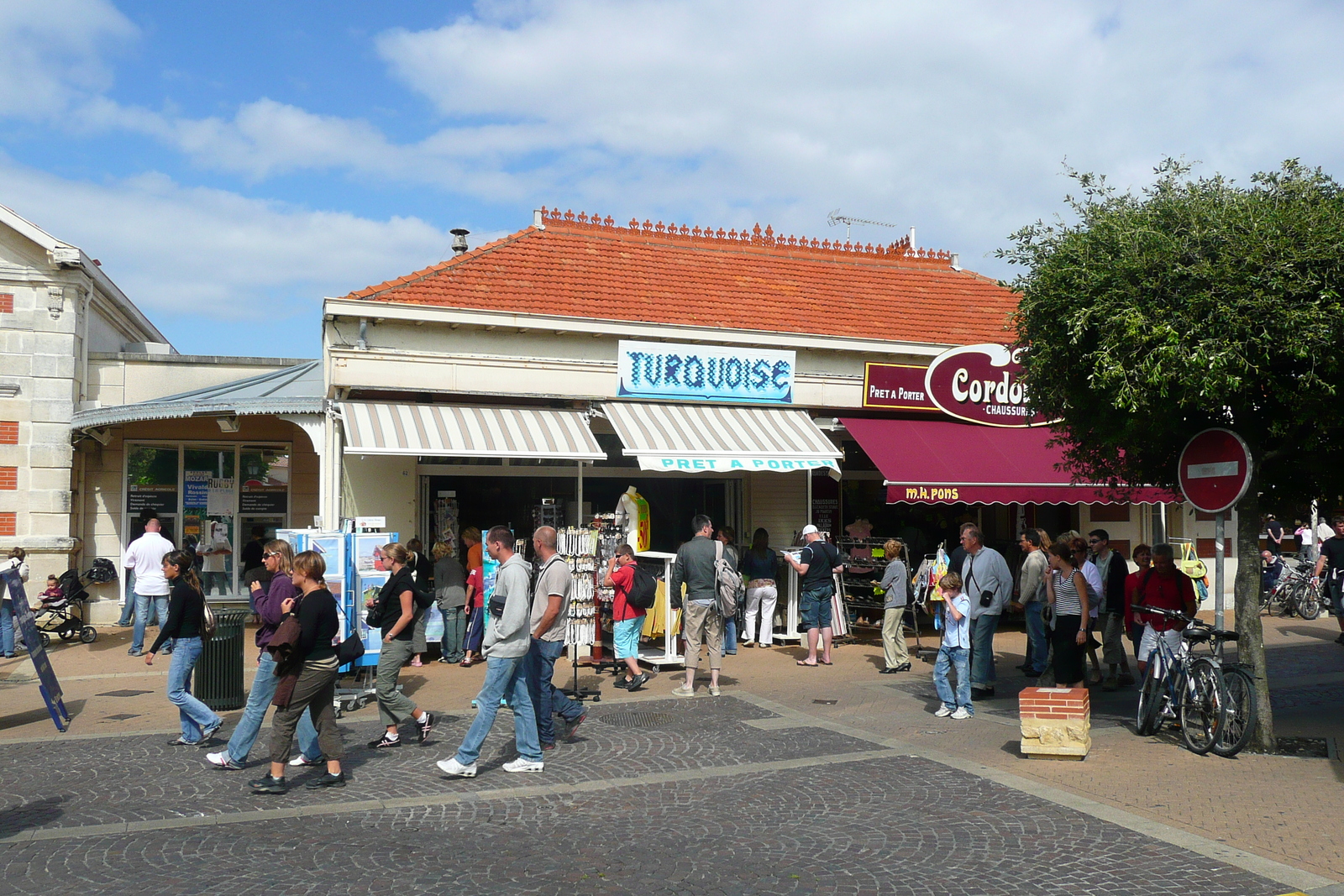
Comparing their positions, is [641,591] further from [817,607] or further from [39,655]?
[39,655]

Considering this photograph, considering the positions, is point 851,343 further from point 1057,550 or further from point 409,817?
point 409,817

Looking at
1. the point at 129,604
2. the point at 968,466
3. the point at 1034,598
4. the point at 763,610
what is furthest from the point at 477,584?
the point at 968,466

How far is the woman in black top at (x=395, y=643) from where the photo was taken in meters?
8.05

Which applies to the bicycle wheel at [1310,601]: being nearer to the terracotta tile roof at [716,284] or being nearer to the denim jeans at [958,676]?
the terracotta tile roof at [716,284]

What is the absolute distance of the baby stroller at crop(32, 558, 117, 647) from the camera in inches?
550

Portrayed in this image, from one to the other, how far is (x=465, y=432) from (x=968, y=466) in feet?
23.8

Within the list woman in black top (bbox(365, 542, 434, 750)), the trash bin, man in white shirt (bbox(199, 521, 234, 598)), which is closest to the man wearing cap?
woman in black top (bbox(365, 542, 434, 750))

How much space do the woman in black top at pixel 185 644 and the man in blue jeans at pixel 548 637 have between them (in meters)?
2.58

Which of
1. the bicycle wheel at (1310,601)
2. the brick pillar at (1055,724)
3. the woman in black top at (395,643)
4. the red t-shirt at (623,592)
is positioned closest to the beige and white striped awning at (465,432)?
the red t-shirt at (623,592)

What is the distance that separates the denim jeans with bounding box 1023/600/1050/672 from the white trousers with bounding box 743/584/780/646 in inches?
143

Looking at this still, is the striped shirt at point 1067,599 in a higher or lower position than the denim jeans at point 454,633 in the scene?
higher

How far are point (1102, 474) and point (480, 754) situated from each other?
20.1 feet

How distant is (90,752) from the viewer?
313 inches

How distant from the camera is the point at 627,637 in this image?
36.4 feet
